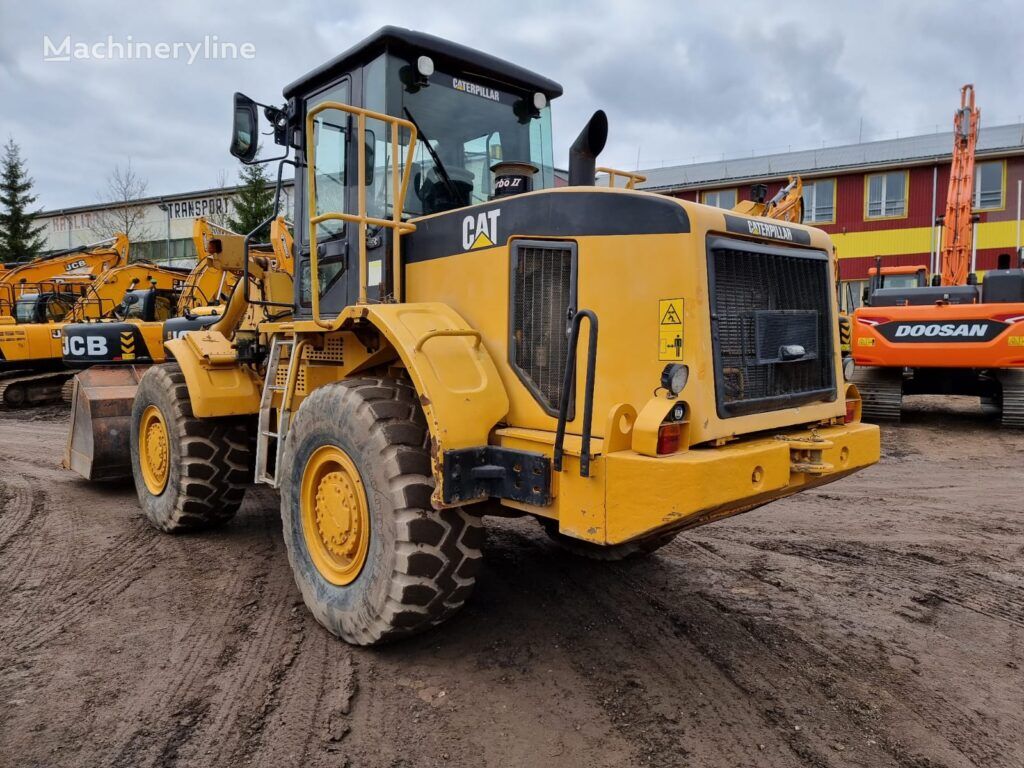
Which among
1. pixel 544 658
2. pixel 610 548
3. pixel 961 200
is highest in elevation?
pixel 961 200

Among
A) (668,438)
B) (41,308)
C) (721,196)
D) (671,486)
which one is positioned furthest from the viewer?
(721,196)

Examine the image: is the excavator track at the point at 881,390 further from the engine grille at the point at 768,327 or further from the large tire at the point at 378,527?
the large tire at the point at 378,527

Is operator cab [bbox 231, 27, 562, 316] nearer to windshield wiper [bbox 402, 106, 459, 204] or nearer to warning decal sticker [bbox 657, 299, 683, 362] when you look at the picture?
windshield wiper [bbox 402, 106, 459, 204]

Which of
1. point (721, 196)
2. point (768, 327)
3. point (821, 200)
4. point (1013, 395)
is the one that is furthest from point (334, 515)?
point (721, 196)

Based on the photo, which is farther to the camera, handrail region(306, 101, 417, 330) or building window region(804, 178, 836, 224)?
building window region(804, 178, 836, 224)

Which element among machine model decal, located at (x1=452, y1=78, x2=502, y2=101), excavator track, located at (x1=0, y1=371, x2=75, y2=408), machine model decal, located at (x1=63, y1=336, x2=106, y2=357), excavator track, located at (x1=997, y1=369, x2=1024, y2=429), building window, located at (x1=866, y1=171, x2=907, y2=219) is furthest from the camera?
building window, located at (x1=866, y1=171, x2=907, y2=219)

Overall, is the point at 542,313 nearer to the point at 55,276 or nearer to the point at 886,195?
the point at 55,276

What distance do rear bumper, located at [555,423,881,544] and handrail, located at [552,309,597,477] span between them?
5 cm

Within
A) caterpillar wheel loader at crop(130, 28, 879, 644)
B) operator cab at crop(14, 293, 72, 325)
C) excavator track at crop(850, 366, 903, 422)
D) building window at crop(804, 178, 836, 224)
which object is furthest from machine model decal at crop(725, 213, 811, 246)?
building window at crop(804, 178, 836, 224)

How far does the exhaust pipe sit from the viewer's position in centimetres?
358

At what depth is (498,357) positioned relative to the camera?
3.60 meters

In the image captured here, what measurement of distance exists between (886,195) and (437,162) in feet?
80.7

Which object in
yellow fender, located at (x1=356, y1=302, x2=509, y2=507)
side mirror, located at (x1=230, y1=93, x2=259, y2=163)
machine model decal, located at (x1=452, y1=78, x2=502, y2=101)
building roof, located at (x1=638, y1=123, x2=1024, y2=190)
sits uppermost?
building roof, located at (x1=638, y1=123, x2=1024, y2=190)

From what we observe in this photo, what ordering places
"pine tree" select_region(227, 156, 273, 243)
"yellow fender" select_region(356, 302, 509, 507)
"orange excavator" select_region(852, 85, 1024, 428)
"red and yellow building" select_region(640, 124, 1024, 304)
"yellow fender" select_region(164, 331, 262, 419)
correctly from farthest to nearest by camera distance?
"pine tree" select_region(227, 156, 273, 243) < "red and yellow building" select_region(640, 124, 1024, 304) < "orange excavator" select_region(852, 85, 1024, 428) < "yellow fender" select_region(164, 331, 262, 419) < "yellow fender" select_region(356, 302, 509, 507)
